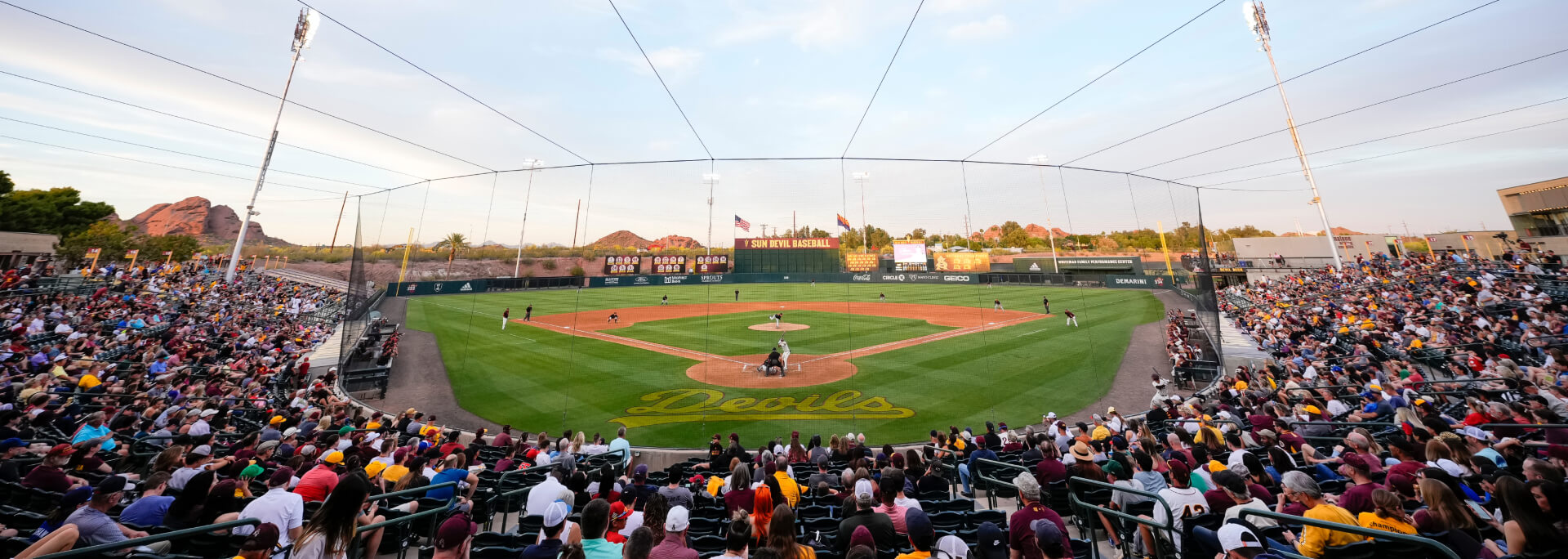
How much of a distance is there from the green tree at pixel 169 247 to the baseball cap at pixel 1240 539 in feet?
271

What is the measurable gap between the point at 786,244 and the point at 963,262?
67.4 feet

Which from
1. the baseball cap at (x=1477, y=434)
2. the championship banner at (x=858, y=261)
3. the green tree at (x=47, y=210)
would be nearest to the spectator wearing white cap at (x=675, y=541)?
the baseball cap at (x=1477, y=434)

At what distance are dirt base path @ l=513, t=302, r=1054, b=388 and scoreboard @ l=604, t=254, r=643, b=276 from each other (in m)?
14.4

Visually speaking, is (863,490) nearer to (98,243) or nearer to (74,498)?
(74,498)

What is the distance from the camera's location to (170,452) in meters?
5.69

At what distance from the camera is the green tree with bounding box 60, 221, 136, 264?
4003cm

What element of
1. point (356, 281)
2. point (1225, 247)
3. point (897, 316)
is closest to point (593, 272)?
point (356, 281)

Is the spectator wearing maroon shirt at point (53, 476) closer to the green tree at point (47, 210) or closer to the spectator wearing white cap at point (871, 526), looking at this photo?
the spectator wearing white cap at point (871, 526)

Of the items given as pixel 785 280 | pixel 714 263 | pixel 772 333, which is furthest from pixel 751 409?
pixel 714 263

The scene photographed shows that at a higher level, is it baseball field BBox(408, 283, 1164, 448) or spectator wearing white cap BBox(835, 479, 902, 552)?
spectator wearing white cap BBox(835, 479, 902, 552)

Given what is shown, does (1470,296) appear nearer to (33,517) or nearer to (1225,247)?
(33,517)

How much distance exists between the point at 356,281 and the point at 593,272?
2861 centimetres

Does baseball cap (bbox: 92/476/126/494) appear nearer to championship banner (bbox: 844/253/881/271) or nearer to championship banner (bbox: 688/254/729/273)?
championship banner (bbox: 688/254/729/273)

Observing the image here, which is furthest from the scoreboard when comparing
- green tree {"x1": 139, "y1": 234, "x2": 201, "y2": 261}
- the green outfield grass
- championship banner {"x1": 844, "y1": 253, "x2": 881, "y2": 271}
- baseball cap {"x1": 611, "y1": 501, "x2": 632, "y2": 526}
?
baseball cap {"x1": 611, "y1": 501, "x2": 632, "y2": 526}
